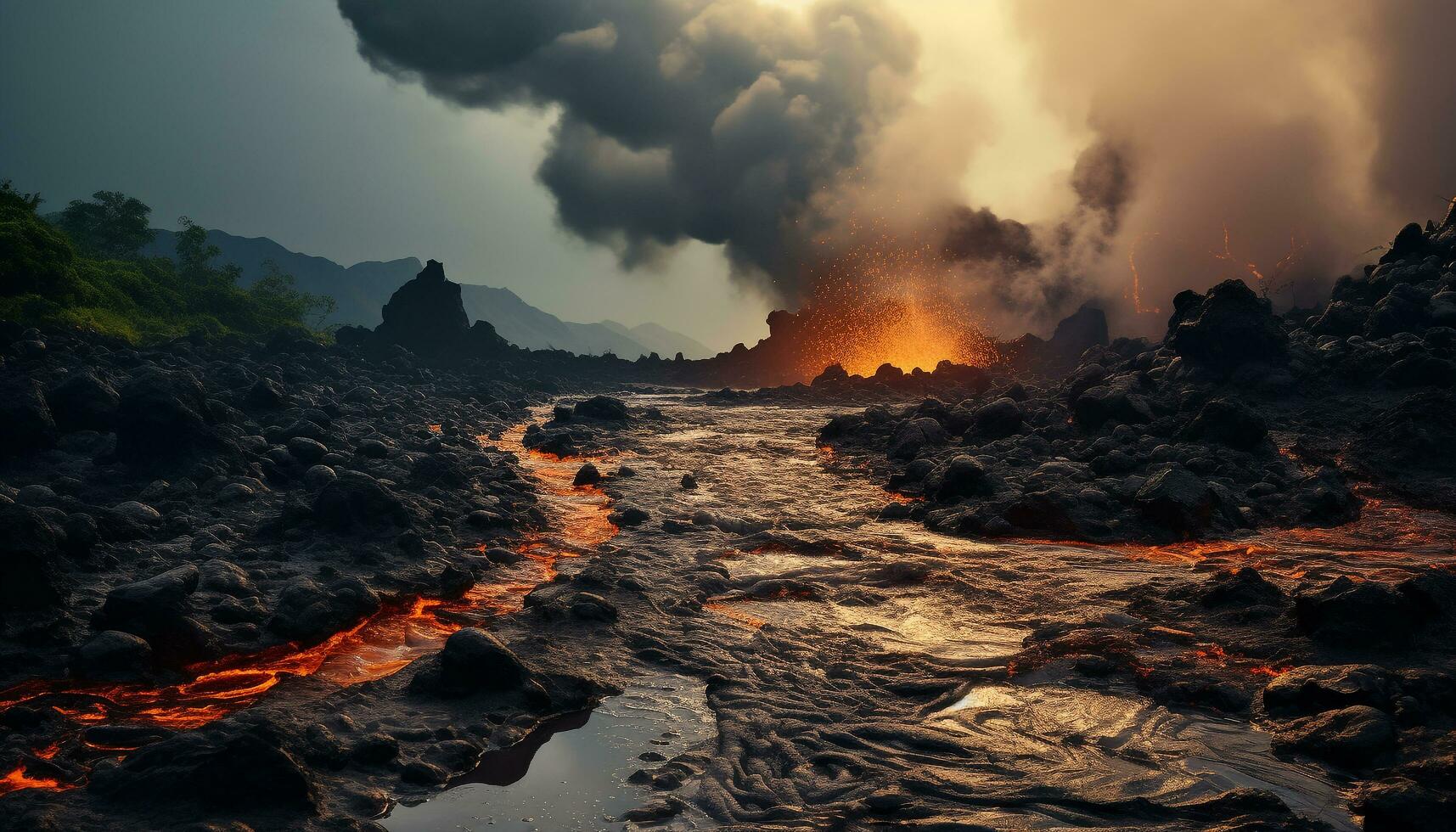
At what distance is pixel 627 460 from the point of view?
22.4 m

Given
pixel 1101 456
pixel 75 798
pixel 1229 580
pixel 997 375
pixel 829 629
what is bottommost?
pixel 75 798

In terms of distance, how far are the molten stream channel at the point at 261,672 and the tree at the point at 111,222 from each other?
71119 millimetres

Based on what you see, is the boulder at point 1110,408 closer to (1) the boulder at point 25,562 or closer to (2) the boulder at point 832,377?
(1) the boulder at point 25,562

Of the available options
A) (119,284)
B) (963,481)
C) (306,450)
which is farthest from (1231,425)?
(119,284)

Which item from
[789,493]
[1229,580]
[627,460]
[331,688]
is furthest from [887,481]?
[331,688]

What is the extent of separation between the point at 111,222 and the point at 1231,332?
78012 mm

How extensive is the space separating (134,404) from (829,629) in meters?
11.6

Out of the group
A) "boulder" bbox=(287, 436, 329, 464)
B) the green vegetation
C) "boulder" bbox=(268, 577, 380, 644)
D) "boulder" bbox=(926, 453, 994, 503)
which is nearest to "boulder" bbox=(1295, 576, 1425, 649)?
"boulder" bbox=(926, 453, 994, 503)

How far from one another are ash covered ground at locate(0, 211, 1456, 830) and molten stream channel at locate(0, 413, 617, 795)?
0.13ft

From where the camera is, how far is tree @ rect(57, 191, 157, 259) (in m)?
64.3

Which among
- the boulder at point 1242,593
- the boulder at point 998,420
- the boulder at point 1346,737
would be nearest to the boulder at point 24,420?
the boulder at point 1346,737

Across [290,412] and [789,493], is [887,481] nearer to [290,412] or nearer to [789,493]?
[789,493]

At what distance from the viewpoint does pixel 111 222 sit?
64875 millimetres

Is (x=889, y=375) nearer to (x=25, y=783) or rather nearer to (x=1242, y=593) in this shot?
(x=1242, y=593)
